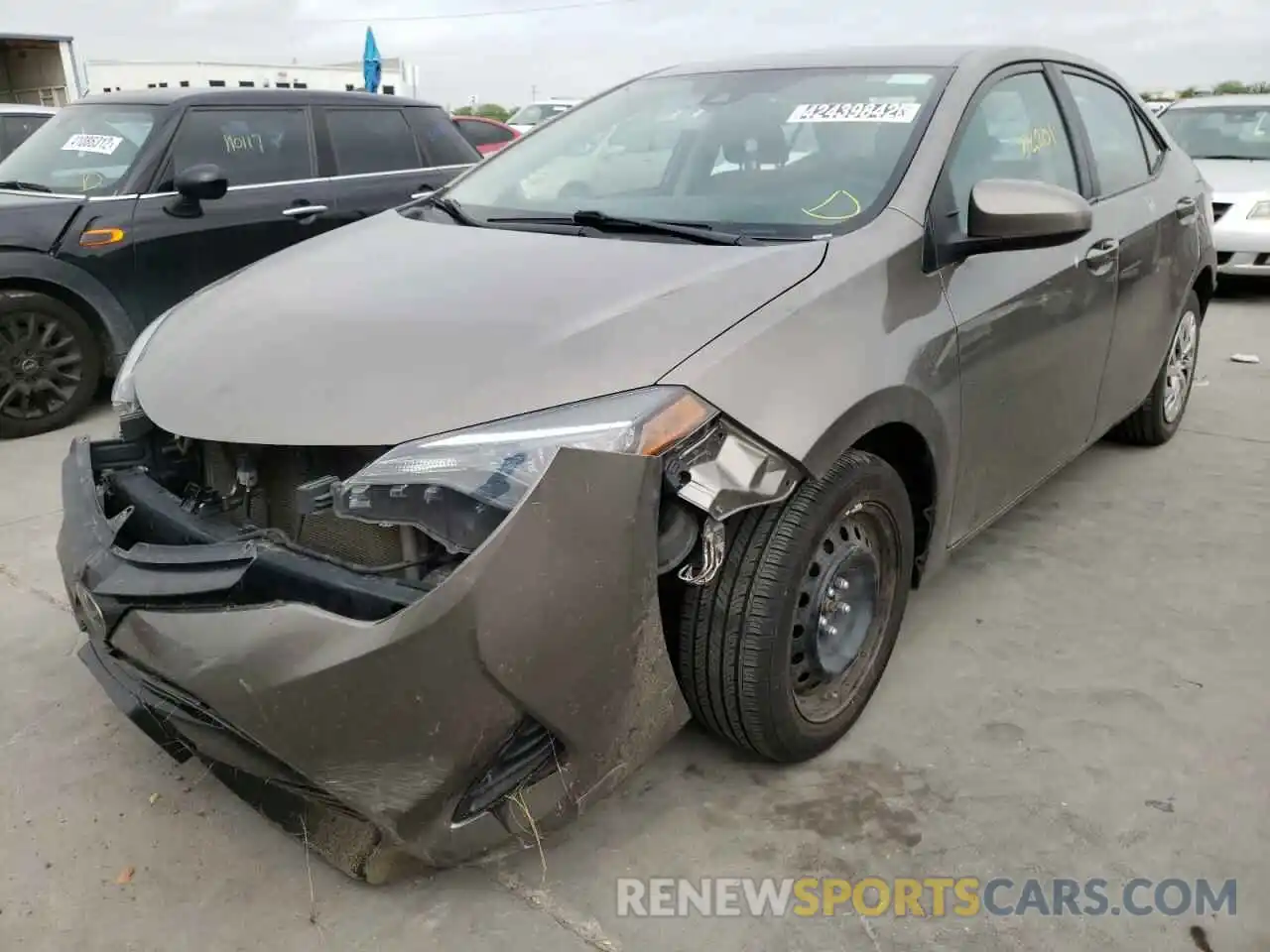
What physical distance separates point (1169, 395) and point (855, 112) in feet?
8.20

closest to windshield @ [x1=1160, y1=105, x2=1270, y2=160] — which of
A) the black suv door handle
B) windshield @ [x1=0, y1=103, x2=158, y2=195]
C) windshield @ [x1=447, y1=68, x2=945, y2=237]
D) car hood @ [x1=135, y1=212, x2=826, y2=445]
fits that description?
the black suv door handle

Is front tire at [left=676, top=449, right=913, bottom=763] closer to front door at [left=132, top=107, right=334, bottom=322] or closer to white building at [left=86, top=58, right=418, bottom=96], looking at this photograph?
front door at [left=132, top=107, right=334, bottom=322]

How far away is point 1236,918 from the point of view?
6.39ft

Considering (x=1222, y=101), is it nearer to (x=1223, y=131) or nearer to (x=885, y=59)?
(x=1223, y=131)

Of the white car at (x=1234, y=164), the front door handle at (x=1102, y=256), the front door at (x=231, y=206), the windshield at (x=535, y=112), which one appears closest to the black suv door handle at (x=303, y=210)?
the front door at (x=231, y=206)

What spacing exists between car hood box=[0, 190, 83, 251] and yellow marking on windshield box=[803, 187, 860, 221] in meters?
4.00

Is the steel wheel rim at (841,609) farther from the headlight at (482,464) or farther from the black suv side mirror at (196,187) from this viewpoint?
the black suv side mirror at (196,187)

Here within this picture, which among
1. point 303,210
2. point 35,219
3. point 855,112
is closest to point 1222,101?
point 303,210

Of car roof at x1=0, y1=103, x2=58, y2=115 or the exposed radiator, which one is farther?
car roof at x1=0, y1=103, x2=58, y2=115

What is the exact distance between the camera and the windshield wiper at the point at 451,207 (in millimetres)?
2771

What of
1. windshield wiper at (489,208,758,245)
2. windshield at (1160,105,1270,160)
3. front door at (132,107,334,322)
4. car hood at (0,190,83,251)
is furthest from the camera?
windshield at (1160,105,1270,160)

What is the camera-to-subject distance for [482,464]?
1702 mm

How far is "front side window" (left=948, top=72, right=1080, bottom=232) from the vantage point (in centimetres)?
261

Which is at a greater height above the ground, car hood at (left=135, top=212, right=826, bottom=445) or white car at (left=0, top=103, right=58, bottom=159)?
car hood at (left=135, top=212, right=826, bottom=445)
